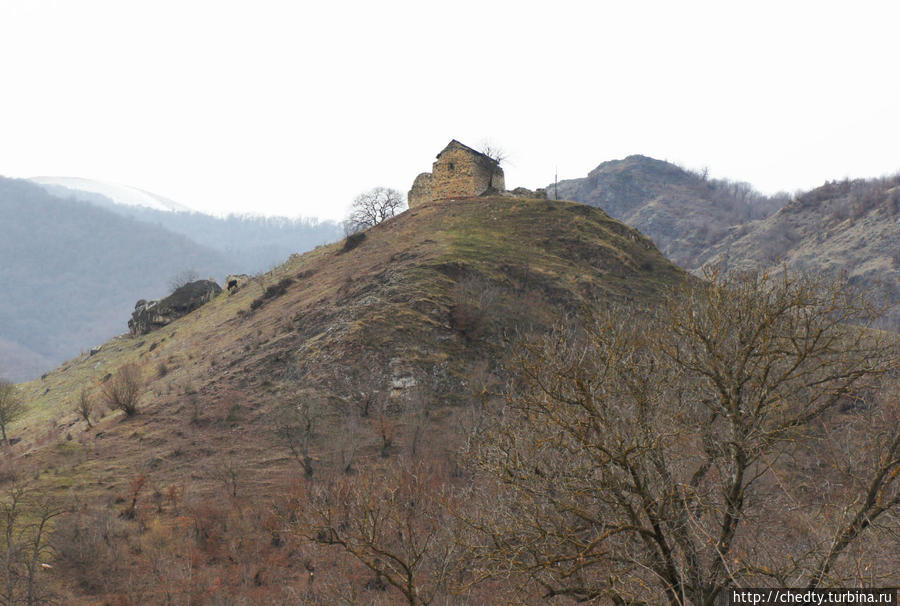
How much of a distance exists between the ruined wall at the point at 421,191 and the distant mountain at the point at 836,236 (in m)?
35.5

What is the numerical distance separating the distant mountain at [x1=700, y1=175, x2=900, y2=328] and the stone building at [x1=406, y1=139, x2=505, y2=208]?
101 feet

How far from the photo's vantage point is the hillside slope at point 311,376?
1817 centimetres

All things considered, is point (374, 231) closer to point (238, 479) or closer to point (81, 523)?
point (238, 479)

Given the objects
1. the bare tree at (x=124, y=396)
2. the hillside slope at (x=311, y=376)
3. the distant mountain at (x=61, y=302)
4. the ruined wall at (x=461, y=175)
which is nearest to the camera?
the hillside slope at (x=311, y=376)

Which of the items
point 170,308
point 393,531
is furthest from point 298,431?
point 170,308

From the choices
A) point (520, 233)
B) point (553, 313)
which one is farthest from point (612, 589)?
point (520, 233)

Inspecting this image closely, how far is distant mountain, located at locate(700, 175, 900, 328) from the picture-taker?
240 feet

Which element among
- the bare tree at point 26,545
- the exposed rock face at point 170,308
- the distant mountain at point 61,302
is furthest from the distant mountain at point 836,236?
the distant mountain at point 61,302

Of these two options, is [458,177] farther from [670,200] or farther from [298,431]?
[670,200]

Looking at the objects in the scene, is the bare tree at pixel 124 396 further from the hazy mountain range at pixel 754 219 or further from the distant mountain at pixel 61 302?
the distant mountain at pixel 61 302

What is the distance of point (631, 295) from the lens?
36.2m

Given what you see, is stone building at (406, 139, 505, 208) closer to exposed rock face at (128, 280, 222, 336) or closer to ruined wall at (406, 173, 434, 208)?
ruined wall at (406, 173, 434, 208)

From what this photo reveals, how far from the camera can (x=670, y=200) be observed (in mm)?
156250

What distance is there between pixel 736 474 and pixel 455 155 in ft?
146
